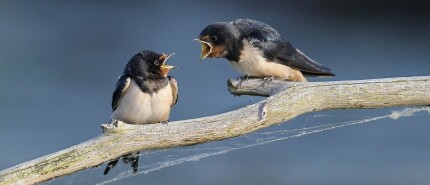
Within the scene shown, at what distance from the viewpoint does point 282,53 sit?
138 inches

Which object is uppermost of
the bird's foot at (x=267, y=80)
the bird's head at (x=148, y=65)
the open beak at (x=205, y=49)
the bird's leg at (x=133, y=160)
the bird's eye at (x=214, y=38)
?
the bird's eye at (x=214, y=38)

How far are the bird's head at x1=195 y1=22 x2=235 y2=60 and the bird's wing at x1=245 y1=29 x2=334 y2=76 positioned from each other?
79 millimetres

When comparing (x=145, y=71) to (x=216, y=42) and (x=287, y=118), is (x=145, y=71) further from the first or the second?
(x=287, y=118)

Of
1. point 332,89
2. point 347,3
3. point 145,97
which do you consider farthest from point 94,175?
point 347,3

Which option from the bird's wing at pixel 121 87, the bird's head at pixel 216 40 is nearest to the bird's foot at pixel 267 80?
the bird's head at pixel 216 40

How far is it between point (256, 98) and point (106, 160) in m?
0.73

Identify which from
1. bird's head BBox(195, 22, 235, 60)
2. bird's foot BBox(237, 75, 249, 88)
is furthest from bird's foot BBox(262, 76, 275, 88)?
bird's head BBox(195, 22, 235, 60)

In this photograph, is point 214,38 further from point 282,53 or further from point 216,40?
point 282,53

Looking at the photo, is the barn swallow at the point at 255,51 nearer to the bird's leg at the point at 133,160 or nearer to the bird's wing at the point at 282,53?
the bird's wing at the point at 282,53

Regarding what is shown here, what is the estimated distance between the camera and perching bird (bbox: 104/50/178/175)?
3.21 metres

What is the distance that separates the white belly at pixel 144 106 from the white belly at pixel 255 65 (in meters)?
0.30

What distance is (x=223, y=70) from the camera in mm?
6594

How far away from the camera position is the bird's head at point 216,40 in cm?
337

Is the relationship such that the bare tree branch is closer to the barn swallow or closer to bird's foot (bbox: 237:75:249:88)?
bird's foot (bbox: 237:75:249:88)
